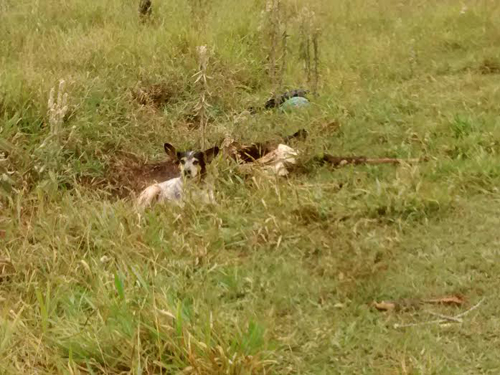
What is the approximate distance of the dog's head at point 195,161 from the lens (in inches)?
174

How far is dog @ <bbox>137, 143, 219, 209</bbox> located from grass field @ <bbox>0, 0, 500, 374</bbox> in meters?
0.14

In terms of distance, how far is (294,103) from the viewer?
18.0 ft

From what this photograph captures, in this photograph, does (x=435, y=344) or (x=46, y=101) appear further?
(x=46, y=101)

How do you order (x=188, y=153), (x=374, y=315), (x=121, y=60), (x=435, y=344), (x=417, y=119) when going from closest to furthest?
1. (x=435, y=344)
2. (x=374, y=315)
3. (x=188, y=153)
4. (x=417, y=119)
5. (x=121, y=60)

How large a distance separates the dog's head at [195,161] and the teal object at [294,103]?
104cm

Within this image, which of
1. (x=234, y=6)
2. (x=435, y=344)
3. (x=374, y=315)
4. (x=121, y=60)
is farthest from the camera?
(x=234, y=6)

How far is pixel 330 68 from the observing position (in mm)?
6191

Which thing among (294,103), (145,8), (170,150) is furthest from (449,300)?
(145,8)

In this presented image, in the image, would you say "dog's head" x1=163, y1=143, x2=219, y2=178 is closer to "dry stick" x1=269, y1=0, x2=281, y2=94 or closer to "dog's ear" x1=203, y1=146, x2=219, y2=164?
"dog's ear" x1=203, y1=146, x2=219, y2=164

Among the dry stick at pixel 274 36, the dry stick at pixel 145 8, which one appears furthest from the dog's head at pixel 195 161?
the dry stick at pixel 145 8

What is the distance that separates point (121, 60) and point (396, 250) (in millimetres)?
3348

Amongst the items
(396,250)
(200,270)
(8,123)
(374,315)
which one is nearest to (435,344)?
(374,315)

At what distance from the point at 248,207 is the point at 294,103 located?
1699 mm

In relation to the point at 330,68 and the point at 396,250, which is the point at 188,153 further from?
the point at 330,68
